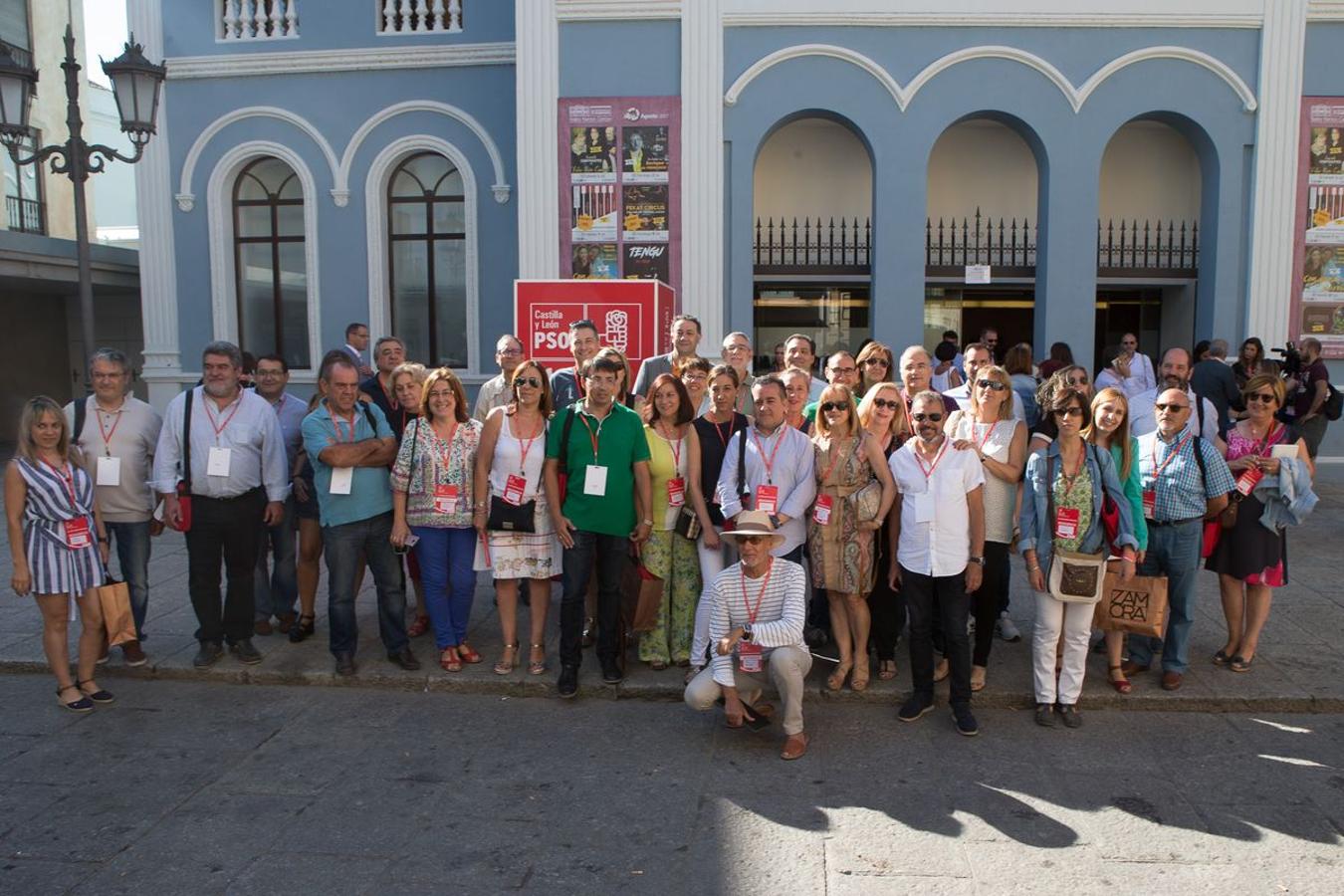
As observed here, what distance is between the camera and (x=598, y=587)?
18.6 feet

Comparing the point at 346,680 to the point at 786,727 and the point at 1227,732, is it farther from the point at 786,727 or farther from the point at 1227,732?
the point at 1227,732

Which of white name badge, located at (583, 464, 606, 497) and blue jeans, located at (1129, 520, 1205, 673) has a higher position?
white name badge, located at (583, 464, 606, 497)

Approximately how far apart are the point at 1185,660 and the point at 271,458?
550cm

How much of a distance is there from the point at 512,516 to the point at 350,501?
0.94m

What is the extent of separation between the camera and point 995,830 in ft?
13.2

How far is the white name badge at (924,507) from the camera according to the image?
501cm

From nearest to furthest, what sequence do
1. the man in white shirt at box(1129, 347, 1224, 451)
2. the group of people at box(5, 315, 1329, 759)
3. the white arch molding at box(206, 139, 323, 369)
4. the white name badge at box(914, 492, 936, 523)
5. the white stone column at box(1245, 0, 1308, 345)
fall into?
1. the white name badge at box(914, 492, 936, 523)
2. the group of people at box(5, 315, 1329, 759)
3. the man in white shirt at box(1129, 347, 1224, 451)
4. the white stone column at box(1245, 0, 1308, 345)
5. the white arch molding at box(206, 139, 323, 369)

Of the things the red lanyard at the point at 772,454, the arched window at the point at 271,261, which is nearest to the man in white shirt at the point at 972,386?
the red lanyard at the point at 772,454

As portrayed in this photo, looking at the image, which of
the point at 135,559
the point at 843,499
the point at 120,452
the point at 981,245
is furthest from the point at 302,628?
the point at 981,245

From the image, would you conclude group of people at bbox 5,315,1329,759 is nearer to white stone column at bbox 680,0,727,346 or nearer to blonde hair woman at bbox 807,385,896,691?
blonde hair woman at bbox 807,385,896,691

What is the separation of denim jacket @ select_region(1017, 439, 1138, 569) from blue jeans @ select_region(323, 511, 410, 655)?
3.61m

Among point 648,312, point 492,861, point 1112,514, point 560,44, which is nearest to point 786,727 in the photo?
point 492,861

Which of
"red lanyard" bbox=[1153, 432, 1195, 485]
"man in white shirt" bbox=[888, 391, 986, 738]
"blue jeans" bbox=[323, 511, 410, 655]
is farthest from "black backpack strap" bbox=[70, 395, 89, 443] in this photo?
"red lanyard" bbox=[1153, 432, 1195, 485]

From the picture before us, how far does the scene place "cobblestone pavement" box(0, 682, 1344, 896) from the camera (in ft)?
12.1
